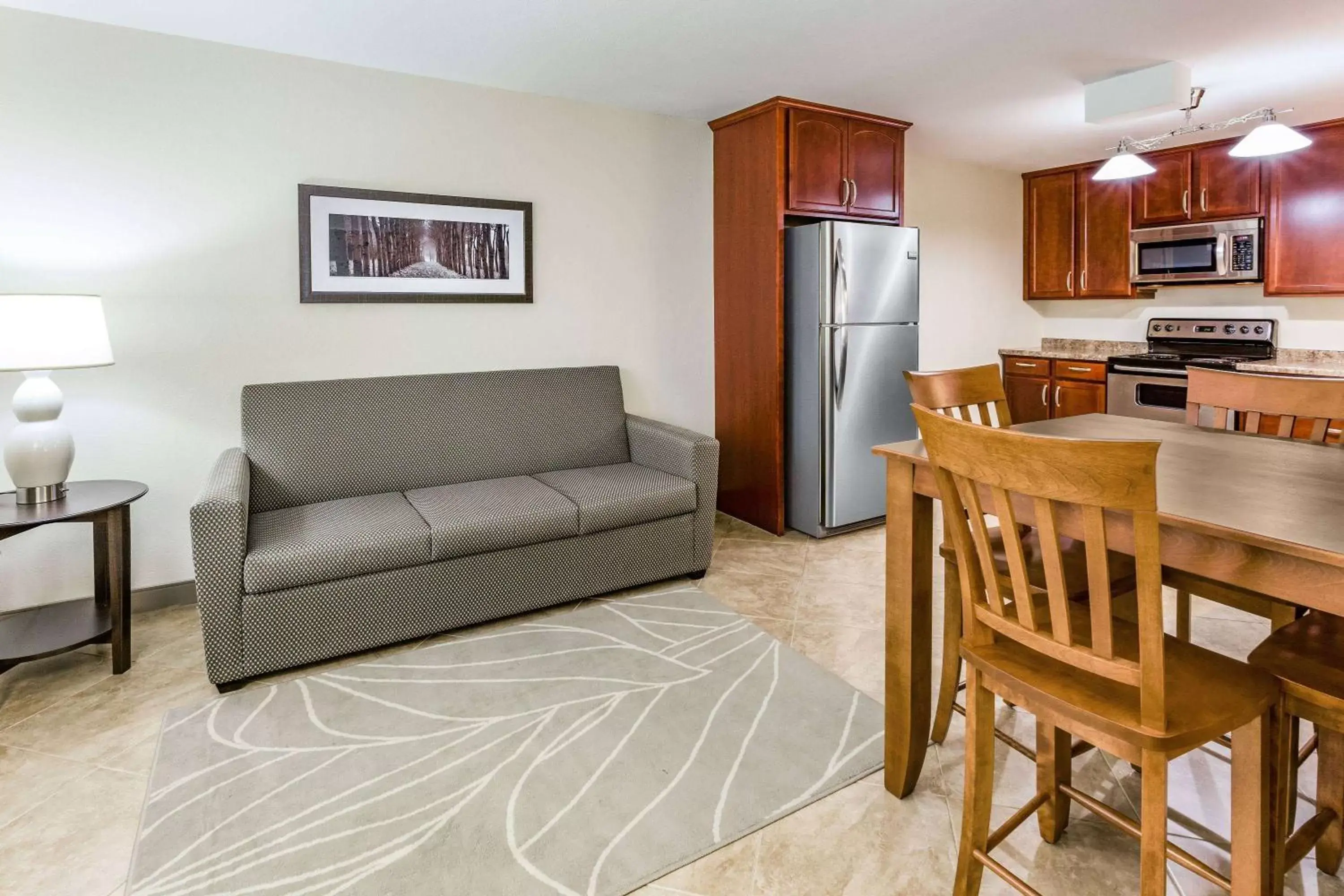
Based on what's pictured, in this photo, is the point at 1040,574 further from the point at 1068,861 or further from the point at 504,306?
the point at 504,306

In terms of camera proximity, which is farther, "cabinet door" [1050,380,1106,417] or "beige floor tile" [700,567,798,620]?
"cabinet door" [1050,380,1106,417]

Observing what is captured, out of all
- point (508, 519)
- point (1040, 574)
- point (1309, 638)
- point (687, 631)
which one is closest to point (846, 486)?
point (687, 631)

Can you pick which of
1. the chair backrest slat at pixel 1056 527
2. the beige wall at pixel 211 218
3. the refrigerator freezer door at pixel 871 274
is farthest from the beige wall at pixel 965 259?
the chair backrest slat at pixel 1056 527

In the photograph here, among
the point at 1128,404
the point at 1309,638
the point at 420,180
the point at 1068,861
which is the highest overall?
the point at 420,180

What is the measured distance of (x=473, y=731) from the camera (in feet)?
7.34

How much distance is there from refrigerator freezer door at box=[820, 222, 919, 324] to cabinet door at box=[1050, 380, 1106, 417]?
5.79ft

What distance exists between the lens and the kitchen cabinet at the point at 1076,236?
17.1 ft

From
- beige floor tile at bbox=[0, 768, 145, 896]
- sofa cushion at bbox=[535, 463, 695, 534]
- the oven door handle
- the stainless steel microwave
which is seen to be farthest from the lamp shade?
the stainless steel microwave

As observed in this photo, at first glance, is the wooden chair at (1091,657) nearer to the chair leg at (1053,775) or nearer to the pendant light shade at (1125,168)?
the chair leg at (1053,775)

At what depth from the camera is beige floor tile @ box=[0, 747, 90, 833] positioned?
192 centimetres

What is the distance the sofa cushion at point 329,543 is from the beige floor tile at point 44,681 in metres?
0.68

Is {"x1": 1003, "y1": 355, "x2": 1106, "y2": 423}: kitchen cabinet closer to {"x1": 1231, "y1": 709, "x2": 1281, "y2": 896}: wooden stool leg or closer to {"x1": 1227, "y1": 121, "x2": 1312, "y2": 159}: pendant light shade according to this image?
{"x1": 1227, "y1": 121, "x2": 1312, "y2": 159}: pendant light shade

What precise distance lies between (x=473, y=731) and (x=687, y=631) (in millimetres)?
942

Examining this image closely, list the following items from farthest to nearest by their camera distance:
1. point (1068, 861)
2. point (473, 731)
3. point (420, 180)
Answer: point (420, 180) → point (473, 731) → point (1068, 861)
